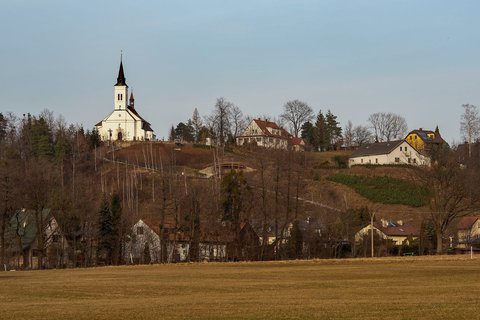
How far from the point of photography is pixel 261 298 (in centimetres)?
3244

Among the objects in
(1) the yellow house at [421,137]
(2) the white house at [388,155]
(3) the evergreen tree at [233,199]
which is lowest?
(3) the evergreen tree at [233,199]

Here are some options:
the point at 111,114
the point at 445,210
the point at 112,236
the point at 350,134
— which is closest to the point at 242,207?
the point at 112,236

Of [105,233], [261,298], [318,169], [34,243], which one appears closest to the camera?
[261,298]

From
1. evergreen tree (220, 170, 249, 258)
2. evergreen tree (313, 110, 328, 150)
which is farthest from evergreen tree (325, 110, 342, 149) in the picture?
evergreen tree (220, 170, 249, 258)

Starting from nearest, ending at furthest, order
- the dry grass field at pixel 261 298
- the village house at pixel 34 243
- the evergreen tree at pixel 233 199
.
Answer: the dry grass field at pixel 261 298 < the village house at pixel 34 243 < the evergreen tree at pixel 233 199

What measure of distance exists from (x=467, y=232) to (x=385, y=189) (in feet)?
77.8

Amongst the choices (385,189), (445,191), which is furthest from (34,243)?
(385,189)

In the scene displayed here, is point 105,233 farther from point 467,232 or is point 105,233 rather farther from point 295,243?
point 467,232

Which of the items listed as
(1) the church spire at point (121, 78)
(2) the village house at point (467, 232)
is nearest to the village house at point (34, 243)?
(2) the village house at point (467, 232)

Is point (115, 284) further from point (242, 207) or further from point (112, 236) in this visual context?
point (242, 207)

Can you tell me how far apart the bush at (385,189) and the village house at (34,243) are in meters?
56.6

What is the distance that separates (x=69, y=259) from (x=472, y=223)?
57833 millimetres

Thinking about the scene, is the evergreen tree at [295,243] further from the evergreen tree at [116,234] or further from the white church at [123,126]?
the white church at [123,126]

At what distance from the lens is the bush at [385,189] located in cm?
12700
